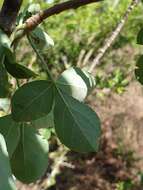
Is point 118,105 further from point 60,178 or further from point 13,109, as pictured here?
point 13,109

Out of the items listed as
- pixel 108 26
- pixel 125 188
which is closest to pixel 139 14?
pixel 108 26

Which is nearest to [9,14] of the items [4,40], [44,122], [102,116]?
[4,40]

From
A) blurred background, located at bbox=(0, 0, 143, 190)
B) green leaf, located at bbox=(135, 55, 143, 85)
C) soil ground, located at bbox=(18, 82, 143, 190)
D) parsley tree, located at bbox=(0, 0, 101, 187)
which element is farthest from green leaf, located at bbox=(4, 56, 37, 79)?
soil ground, located at bbox=(18, 82, 143, 190)

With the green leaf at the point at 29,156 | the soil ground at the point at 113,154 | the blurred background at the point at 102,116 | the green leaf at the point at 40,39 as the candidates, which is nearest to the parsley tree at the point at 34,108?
the green leaf at the point at 29,156

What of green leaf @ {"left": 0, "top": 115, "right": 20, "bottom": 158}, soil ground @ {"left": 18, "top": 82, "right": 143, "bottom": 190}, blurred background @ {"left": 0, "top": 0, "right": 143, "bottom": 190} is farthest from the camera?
soil ground @ {"left": 18, "top": 82, "right": 143, "bottom": 190}

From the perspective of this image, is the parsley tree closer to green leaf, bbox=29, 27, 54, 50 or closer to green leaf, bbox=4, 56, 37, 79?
green leaf, bbox=4, 56, 37, 79
